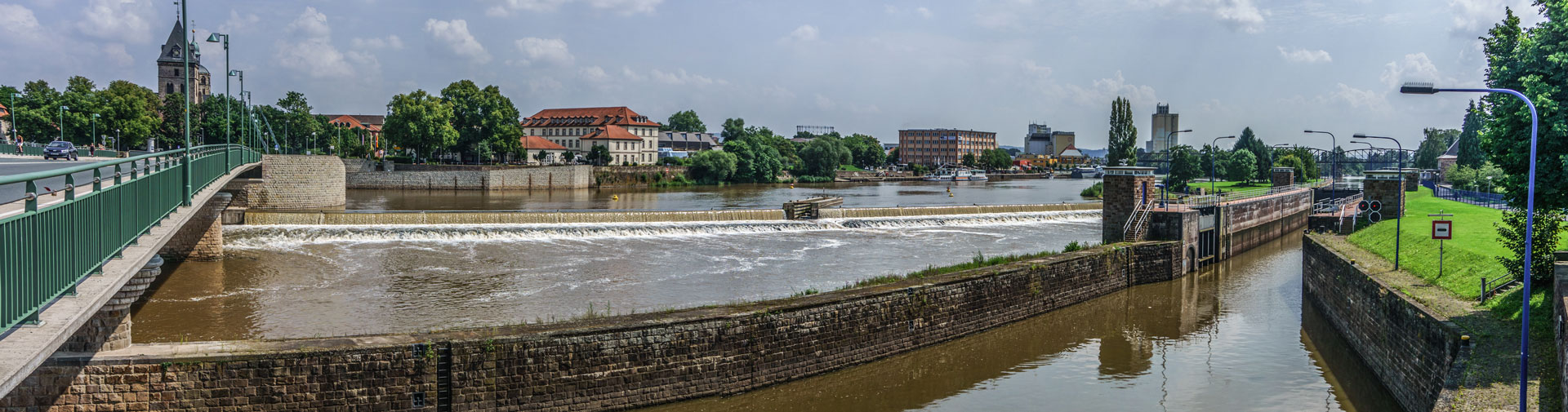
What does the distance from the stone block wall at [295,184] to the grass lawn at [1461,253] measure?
161ft

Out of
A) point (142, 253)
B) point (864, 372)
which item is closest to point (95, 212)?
point (142, 253)

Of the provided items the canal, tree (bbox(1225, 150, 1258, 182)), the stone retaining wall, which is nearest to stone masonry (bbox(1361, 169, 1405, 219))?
the stone retaining wall

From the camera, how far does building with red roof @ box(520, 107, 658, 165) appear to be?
114 metres

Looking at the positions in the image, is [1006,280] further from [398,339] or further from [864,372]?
[398,339]

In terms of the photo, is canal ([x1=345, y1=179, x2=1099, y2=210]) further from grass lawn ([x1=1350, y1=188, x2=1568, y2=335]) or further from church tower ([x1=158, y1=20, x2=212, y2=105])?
church tower ([x1=158, y1=20, x2=212, y2=105])

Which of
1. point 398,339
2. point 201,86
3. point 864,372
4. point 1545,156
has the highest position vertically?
point 201,86

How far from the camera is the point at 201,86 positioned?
117 m

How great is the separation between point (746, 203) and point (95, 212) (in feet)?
181

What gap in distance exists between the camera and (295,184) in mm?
52188

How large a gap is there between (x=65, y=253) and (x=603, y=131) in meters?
106

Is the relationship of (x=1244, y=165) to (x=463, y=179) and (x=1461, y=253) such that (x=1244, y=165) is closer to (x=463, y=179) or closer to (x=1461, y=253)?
(x=463, y=179)

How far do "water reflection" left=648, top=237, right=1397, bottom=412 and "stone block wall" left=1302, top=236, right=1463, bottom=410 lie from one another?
2.06 ft

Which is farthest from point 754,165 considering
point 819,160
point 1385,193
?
point 1385,193

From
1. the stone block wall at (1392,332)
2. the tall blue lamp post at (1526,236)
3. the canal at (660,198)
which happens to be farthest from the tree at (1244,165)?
the tall blue lamp post at (1526,236)
